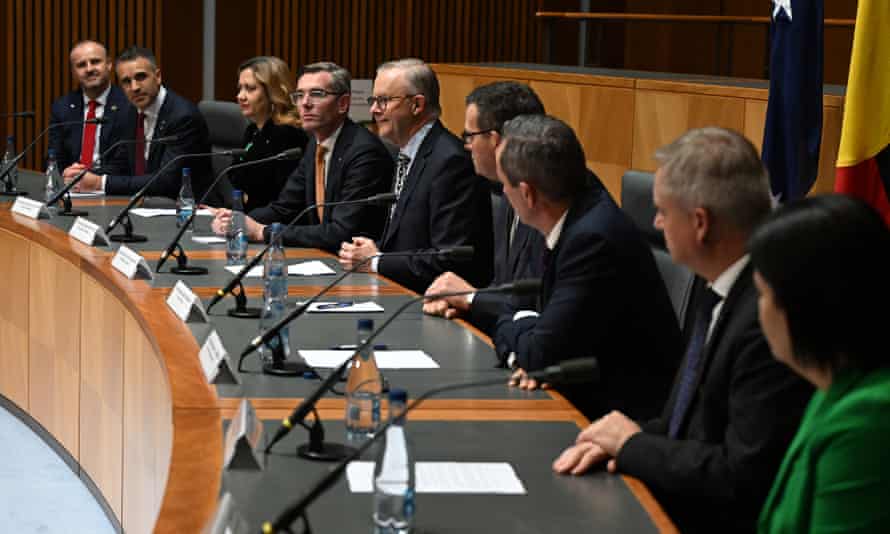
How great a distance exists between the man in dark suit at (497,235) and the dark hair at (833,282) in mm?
1825

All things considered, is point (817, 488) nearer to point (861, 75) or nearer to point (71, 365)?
point (861, 75)

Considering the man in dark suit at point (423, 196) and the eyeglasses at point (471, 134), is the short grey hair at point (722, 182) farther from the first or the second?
the man in dark suit at point (423, 196)

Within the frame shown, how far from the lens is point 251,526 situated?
203 cm

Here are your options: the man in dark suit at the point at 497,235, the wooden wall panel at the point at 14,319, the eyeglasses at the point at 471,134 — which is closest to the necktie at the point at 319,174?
the wooden wall panel at the point at 14,319

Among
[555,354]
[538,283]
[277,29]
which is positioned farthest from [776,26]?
[277,29]

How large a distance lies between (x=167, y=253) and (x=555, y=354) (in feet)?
5.31

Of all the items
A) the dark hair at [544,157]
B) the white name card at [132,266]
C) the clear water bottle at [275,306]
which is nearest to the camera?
the clear water bottle at [275,306]

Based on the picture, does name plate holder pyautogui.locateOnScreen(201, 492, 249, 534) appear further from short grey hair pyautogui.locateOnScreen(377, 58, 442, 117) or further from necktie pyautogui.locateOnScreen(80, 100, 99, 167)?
necktie pyautogui.locateOnScreen(80, 100, 99, 167)

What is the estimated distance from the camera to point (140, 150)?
21.9 feet

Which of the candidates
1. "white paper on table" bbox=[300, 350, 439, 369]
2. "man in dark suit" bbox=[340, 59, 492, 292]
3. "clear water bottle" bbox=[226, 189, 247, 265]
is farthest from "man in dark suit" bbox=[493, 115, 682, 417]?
"clear water bottle" bbox=[226, 189, 247, 265]

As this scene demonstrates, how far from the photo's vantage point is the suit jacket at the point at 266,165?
5988mm

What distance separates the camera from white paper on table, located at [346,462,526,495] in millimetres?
2213

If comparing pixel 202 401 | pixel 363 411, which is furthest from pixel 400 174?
pixel 363 411

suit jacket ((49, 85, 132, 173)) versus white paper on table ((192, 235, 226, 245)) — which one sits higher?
suit jacket ((49, 85, 132, 173))
